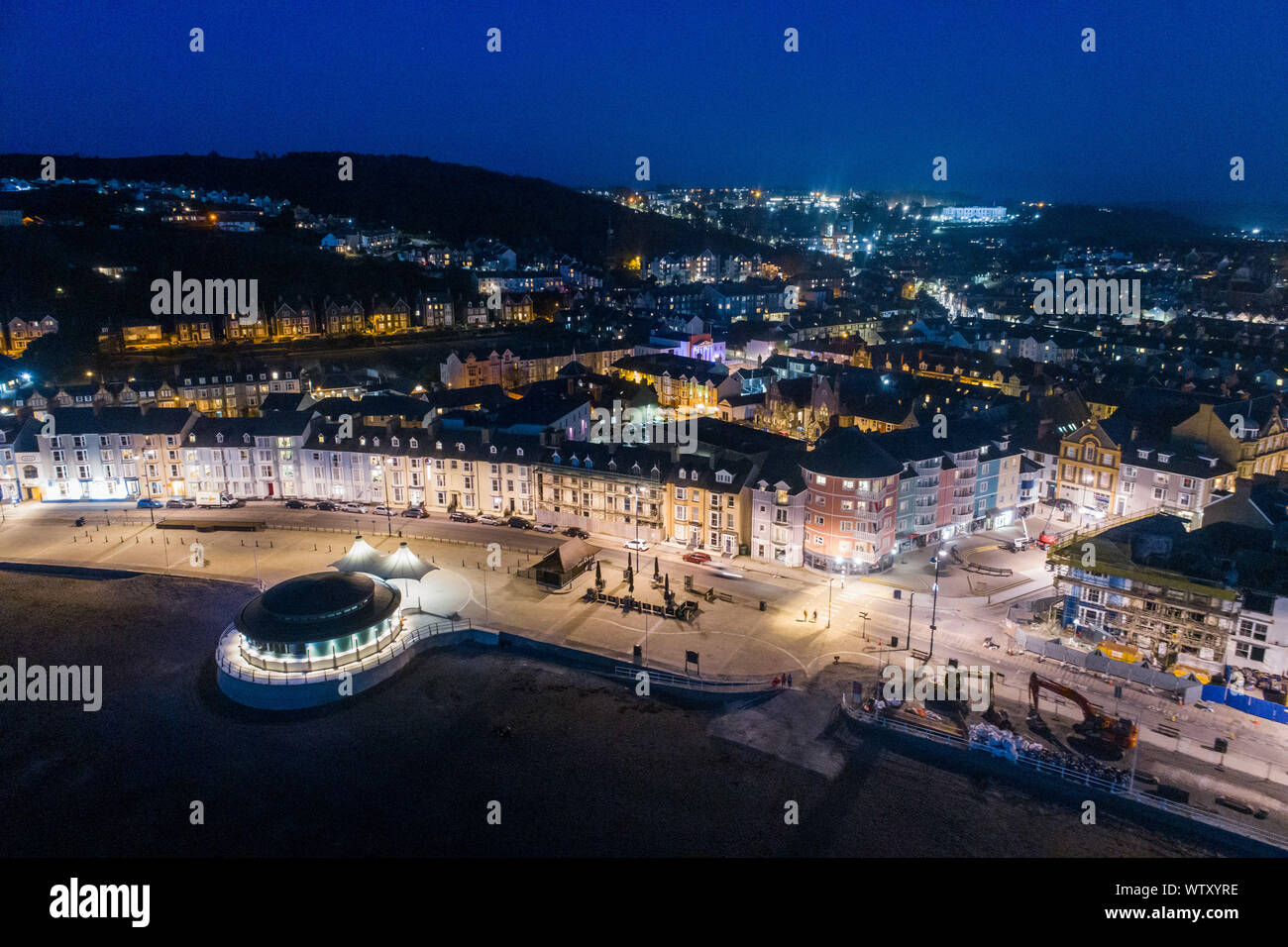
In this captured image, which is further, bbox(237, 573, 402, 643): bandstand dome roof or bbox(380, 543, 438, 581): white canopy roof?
bbox(380, 543, 438, 581): white canopy roof

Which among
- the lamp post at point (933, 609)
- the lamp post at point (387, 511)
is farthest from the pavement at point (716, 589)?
the lamp post at point (387, 511)

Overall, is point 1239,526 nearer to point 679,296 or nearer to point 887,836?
point 887,836

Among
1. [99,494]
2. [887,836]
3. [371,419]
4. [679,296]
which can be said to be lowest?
[887,836]

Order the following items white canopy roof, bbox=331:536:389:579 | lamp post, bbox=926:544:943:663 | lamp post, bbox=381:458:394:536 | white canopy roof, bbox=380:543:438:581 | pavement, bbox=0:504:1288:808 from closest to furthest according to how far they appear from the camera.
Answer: pavement, bbox=0:504:1288:808 < lamp post, bbox=926:544:943:663 < white canopy roof, bbox=380:543:438:581 < white canopy roof, bbox=331:536:389:579 < lamp post, bbox=381:458:394:536

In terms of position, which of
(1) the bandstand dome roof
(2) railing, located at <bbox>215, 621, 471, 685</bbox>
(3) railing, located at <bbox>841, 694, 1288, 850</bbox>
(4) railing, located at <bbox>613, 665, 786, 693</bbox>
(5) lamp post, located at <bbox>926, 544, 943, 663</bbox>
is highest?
(1) the bandstand dome roof

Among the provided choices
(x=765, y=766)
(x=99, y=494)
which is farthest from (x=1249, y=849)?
(x=99, y=494)

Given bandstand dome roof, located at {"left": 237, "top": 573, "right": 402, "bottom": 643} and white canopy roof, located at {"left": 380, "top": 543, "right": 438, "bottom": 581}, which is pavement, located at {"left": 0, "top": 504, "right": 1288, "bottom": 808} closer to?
white canopy roof, located at {"left": 380, "top": 543, "right": 438, "bottom": 581}

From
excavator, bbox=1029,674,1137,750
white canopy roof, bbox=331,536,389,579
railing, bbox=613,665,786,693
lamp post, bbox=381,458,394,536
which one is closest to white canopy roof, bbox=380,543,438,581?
white canopy roof, bbox=331,536,389,579
